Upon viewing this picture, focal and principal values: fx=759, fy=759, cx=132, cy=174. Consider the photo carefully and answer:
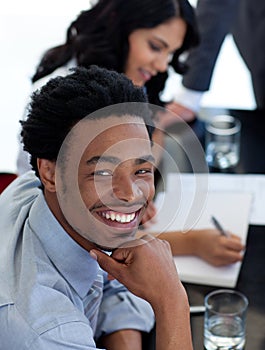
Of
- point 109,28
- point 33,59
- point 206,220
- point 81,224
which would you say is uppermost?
point 109,28

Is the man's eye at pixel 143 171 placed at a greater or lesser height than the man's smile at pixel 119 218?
greater

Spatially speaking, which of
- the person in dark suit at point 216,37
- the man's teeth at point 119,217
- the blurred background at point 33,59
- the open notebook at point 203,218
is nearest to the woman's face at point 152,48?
the person in dark suit at point 216,37

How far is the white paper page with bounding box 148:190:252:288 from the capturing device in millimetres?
1638

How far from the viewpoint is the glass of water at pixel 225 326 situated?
1.47 meters

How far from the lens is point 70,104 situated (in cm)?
120

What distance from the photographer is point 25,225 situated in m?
1.31

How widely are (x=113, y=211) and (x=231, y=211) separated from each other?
27.5 inches

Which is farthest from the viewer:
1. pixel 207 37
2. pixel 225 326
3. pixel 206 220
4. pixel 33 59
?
pixel 33 59

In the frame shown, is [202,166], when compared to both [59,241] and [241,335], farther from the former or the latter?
[59,241]

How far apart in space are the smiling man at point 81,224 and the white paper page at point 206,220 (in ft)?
0.87

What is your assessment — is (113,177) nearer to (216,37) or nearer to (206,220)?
(206,220)

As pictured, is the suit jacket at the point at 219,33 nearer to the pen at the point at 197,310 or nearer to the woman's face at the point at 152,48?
the woman's face at the point at 152,48

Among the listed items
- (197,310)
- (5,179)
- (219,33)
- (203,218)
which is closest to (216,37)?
(219,33)

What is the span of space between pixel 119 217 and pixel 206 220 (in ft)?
2.06
